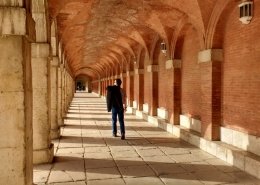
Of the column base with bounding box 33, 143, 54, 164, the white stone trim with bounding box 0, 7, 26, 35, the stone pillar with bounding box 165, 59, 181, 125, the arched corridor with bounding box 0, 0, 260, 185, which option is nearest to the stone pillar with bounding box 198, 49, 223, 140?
the arched corridor with bounding box 0, 0, 260, 185

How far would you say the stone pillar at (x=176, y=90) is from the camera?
1083 cm

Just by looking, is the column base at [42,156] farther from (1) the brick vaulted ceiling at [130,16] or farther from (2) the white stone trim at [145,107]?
(2) the white stone trim at [145,107]

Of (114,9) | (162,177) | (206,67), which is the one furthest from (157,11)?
(162,177)

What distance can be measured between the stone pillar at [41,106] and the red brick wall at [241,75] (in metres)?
4.19

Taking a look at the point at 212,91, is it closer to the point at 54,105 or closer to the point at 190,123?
the point at 190,123

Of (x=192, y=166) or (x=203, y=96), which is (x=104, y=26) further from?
(x=192, y=166)

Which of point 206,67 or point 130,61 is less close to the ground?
point 130,61

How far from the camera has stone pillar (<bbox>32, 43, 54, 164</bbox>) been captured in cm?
615

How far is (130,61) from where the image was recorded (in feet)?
62.1

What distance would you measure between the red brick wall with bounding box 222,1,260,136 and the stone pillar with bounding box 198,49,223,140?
5.8 inches

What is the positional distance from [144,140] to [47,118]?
3411mm

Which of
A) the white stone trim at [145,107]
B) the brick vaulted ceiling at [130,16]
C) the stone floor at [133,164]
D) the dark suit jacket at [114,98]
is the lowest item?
the stone floor at [133,164]

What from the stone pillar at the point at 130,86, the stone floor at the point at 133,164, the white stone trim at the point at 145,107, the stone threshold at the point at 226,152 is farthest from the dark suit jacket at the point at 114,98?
the stone pillar at the point at 130,86

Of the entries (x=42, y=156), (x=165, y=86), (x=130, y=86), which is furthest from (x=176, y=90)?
(x=130, y=86)
